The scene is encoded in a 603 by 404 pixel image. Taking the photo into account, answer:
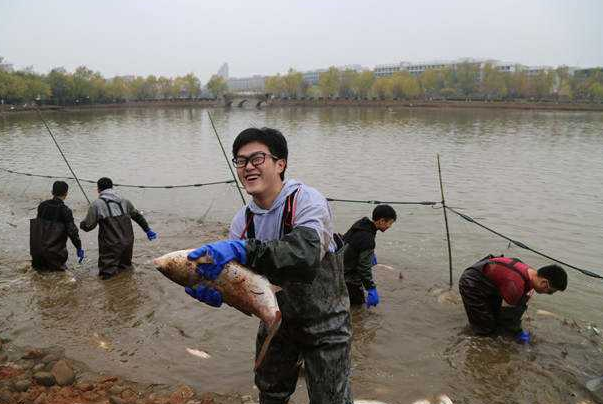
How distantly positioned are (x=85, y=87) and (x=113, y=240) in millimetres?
100412

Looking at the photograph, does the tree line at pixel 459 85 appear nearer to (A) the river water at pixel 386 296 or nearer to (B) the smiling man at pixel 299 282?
(A) the river water at pixel 386 296

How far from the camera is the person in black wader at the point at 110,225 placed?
22.2 feet

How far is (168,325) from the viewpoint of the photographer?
18.9 ft

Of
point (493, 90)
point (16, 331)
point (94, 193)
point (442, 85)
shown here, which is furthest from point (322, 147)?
point (442, 85)

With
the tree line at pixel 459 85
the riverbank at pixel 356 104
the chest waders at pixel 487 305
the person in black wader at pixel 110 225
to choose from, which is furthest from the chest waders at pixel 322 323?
the tree line at pixel 459 85

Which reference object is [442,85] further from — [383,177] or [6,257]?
[6,257]

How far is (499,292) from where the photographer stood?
5348 mm

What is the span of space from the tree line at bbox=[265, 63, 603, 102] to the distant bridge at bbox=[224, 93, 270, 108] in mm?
19023

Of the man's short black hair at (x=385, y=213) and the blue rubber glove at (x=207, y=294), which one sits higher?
the blue rubber glove at (x=207, y=294)

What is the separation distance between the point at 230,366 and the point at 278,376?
83.1 inches

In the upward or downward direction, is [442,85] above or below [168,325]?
above

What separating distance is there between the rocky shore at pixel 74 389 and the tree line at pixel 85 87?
55.9 meters

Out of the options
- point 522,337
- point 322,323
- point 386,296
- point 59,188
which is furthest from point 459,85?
point 322,323

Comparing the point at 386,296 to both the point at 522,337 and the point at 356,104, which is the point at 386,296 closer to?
the point at 522,337
